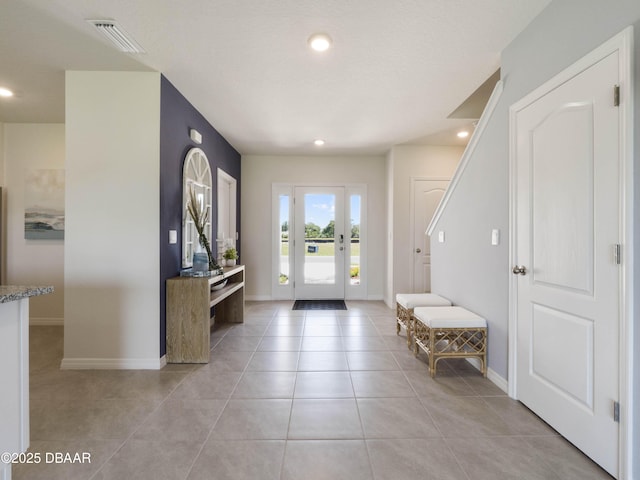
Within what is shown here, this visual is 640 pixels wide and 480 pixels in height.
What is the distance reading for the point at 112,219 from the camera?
2576 millimetres

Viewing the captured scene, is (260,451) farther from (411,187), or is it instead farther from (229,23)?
(411,187)

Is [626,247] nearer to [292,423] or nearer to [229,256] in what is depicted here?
[292,423]

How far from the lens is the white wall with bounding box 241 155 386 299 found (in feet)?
17.5

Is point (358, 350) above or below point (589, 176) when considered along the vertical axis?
below

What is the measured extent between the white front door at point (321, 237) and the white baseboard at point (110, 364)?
2971 millimetres

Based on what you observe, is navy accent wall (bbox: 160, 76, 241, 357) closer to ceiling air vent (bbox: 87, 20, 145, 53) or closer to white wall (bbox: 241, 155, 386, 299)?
ceiling air vent (bbox: 87, 20, 145, 53)

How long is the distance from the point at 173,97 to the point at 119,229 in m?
1.33

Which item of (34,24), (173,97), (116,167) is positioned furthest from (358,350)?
(34,24)

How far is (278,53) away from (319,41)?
1.21ft

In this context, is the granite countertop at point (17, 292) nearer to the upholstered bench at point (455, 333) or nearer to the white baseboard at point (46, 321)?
the upholstered bench at point (455, 333)

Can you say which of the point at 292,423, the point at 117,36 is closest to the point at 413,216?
the point at 292,423

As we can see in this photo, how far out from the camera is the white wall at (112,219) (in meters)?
2.56

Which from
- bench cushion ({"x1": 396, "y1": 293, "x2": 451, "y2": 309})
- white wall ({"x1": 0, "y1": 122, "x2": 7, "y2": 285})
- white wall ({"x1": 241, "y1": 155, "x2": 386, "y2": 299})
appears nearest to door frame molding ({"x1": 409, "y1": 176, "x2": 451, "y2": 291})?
white wall ({"x1": 241, "y1": 155, "x2": 386, "y2": 299})

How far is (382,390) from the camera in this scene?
222 cm
